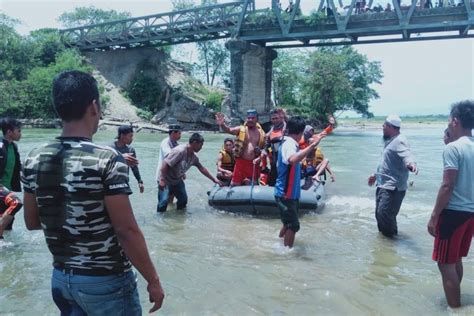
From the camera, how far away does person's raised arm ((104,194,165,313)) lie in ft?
6.17

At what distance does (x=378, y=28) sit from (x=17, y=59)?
30.2m

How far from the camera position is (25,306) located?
12.1ft

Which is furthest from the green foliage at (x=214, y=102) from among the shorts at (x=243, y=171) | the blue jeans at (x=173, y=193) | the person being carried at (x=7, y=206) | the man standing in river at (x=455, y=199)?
the man standing in river at (x=455, y=199)

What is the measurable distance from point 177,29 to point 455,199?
109 feet

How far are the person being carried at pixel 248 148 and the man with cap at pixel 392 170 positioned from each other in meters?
2.31

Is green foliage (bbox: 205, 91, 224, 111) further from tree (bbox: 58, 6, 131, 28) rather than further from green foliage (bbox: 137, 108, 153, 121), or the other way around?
tree (bbox: 58, 6, 131, 28)

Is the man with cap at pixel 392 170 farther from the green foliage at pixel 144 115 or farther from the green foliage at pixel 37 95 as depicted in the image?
the green foliage at pixel 37 95

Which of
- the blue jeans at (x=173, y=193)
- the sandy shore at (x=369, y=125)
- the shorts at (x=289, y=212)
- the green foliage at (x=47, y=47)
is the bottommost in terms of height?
the sandy shore at (x=369, y=125)

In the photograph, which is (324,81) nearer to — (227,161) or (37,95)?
(37,95)

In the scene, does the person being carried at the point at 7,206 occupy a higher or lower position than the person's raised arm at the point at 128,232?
lower

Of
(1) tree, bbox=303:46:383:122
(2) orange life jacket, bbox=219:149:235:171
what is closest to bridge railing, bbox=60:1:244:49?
(1) tree, bbox=303:46:383:122

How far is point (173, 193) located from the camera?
7.71 meters

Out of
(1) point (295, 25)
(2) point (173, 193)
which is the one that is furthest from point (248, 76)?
(2) point (173, 193)

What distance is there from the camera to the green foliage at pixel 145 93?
3909cm
